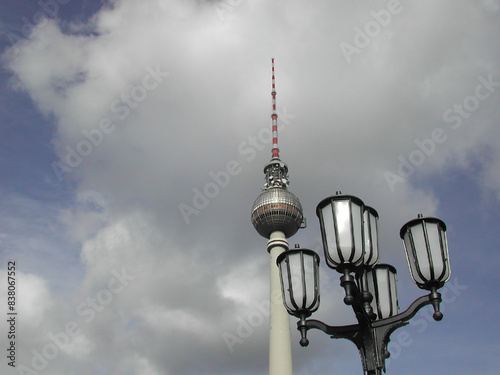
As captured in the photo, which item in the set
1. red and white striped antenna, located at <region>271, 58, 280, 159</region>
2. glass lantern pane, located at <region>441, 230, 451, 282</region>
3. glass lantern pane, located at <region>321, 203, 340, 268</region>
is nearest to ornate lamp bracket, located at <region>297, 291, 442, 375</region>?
glass lantern pane, located at <region>441, 230, 451, 282</region>

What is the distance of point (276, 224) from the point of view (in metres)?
64.9

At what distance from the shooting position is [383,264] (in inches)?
344

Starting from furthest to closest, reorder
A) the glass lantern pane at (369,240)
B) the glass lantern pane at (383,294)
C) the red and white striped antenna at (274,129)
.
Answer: the red and white striped antenna at (274,129) < the glass lantern pane at (383,294) < the glass lantern pane at (369,240)

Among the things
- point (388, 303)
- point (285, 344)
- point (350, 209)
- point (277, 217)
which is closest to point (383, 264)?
point (388, 303)

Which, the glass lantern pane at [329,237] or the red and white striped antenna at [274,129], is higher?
the red and white striped antenna at [274,129]

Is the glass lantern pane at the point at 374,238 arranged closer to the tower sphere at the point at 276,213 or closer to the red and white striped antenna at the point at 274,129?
the tower sphere at the point at 276,213

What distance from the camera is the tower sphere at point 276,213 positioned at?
64688 mm

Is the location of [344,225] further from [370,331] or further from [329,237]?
[370,331]

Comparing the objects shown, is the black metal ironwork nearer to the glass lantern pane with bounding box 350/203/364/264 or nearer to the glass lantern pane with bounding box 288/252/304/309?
the glass lantern pane with bounding box 288/252/304/309

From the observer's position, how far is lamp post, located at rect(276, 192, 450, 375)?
23.7ft

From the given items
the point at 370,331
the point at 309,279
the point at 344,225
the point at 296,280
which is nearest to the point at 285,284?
the point at 296,280

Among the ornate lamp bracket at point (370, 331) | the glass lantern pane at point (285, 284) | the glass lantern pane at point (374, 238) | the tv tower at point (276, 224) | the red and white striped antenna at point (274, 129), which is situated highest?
the red and white striped antenna at point (274, 129)

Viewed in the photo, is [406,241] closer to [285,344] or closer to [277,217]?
[285,344]

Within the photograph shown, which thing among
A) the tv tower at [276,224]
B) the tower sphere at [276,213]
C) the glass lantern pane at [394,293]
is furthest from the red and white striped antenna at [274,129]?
the glass lantern pane at [394,293]
